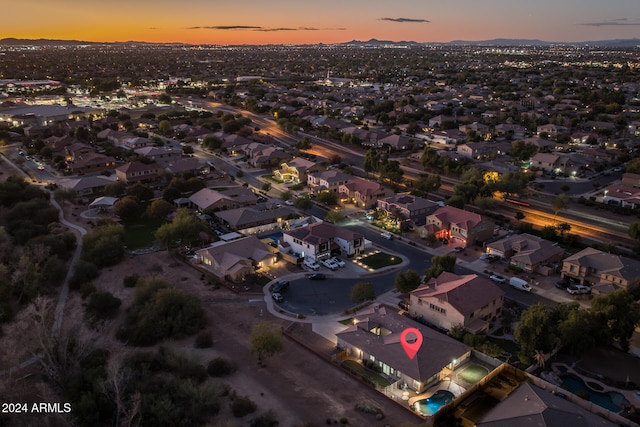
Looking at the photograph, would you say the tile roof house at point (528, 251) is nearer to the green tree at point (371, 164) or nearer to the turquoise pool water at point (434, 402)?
the turquoise pool water at point (434, 402)

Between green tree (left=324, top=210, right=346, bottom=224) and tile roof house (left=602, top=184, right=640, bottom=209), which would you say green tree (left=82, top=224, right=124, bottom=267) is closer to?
green tree (left=324, top=210, right=346, bottom=224)

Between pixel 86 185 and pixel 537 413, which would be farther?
pixel 86 185

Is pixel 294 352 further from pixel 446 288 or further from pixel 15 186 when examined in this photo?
pixel 15 186

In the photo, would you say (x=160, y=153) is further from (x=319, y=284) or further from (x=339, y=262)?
(x=319, y=284)

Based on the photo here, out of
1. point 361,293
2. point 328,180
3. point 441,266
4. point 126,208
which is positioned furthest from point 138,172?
point 441,266

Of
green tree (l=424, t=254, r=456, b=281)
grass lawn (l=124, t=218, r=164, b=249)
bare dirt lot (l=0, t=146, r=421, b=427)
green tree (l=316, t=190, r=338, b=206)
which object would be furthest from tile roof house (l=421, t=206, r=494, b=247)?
grass lawn (l=124, t=218, r=164, b=249)

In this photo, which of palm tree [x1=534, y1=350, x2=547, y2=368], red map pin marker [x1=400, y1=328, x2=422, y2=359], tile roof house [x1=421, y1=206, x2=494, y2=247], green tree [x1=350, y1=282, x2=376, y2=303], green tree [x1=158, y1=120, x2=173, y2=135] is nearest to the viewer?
red map pin marker [x1=400, y1=328, x2=422, y2=359]
